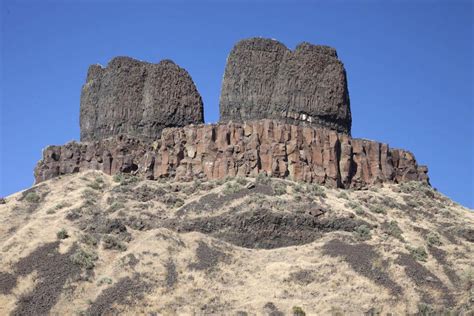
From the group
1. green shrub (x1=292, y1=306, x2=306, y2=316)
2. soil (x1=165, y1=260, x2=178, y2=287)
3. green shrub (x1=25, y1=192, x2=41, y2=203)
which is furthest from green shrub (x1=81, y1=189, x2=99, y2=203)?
green shrub (x1=292, y1=306, x2=306, y2=316)

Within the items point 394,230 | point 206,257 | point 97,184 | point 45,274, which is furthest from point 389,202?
point 45,274

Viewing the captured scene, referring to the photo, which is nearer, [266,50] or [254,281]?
[254,281]

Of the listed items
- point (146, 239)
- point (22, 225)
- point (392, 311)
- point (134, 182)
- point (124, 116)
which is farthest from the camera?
point (124, 116)

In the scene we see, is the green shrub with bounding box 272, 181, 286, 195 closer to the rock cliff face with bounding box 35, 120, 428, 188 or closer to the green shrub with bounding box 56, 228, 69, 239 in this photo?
Result: the rock cliff face with bounding box 35, 120, 428, 188

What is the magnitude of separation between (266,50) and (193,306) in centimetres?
3001

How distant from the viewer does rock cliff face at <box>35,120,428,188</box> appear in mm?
90000

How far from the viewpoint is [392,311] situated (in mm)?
73375

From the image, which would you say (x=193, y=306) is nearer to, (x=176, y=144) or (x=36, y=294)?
(x=36, y=294)

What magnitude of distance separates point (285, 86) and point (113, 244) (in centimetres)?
2188

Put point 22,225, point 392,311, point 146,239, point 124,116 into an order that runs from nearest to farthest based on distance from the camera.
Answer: point 392,311, point 146,239, point 22,225, point 124,116

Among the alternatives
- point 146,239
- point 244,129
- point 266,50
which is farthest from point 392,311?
point 266,50

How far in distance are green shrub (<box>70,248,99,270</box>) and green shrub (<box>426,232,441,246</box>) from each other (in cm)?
2268

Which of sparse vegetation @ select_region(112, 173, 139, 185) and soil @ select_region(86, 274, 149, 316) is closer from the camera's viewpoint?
soil @ select_region(86, 274, 149, 316)

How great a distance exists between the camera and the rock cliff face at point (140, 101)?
9806 centimetres
